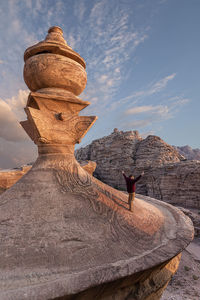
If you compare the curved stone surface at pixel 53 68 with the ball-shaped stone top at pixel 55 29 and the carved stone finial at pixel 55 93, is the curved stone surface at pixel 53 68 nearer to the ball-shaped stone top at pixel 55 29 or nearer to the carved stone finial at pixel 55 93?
the carved stone finial at pixel 55 93

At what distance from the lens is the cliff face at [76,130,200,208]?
19844mm

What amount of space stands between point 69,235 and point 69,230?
71 mm

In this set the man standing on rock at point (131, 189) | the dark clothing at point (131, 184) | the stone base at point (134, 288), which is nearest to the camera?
the stone base at point (134, 288)

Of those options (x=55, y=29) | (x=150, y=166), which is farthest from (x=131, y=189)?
(x=150, y=166)

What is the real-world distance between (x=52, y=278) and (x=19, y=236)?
688 mm

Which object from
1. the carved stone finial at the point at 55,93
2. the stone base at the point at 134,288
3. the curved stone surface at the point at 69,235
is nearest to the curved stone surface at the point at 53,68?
the carved stone finial at the point at 55,93

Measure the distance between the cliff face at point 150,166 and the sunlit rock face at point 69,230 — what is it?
19303 millimetres

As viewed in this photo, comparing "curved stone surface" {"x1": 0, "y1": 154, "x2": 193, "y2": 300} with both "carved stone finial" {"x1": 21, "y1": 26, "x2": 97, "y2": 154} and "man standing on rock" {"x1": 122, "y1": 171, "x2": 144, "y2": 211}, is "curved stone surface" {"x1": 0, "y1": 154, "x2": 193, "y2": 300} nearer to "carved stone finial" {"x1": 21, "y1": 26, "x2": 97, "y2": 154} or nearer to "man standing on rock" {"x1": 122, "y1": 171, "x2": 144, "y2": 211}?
"man standing on rock" {"x1": 122, "y1": 171, "x2": 144, "y2": 211}

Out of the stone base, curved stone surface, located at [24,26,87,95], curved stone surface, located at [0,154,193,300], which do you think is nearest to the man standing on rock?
curved stone surface, located at [0,154,193,300]

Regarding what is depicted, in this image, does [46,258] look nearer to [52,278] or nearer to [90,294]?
[52,278]

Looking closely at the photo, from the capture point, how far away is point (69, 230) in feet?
6.58

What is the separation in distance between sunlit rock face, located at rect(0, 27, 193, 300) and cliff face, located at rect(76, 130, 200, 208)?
19.3 meters

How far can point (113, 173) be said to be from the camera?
1212 inches

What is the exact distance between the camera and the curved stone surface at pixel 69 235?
146cm
